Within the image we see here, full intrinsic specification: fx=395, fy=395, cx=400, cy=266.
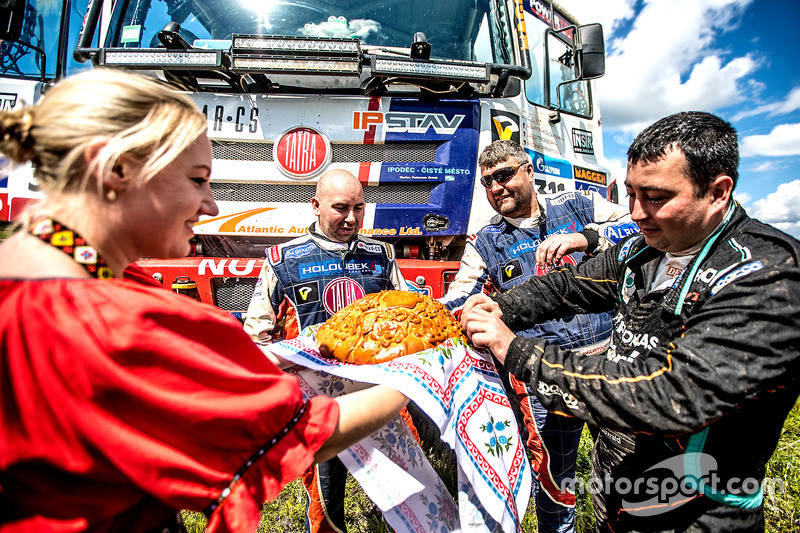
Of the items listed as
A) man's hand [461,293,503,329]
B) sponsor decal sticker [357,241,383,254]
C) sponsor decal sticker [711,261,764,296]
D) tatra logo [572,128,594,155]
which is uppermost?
tatra logo [572,128,594,155]

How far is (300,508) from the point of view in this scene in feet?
9.38

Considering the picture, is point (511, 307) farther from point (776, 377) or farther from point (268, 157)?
point (268, 157)

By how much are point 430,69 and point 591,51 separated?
6.30ft

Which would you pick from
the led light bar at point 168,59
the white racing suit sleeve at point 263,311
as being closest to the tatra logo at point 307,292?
the white racing suit sleeve at point 263,311

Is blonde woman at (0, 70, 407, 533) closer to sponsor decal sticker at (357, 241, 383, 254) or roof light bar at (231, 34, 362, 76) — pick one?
sponsor decal sticker at (357, 241, 383, 254)

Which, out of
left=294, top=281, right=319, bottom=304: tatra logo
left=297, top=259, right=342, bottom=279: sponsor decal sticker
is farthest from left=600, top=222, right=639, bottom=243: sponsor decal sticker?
left=294, top=281, right=319, bottom=304: tatra logo

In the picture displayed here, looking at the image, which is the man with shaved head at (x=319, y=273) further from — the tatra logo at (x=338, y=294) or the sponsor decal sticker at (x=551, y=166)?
the sponsor decal sticker at (x=551, y=166)

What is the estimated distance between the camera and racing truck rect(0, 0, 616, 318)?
3.37 metres

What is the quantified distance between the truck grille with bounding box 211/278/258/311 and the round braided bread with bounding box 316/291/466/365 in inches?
76.3

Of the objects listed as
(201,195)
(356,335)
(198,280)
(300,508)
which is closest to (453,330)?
(356,335)

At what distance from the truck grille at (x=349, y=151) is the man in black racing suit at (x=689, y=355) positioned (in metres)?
2.42

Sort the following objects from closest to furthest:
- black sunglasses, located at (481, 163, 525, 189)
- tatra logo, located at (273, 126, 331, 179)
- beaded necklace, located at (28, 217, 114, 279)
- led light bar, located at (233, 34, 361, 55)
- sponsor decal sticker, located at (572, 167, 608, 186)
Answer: beaded necklace, located at (28, 217, 114, 279) < black sunglasses, located at (481, 163, 525, 189) < led light bar, located at (233, 34, 361, 55) < tatra logo, located at (273, 126, 331, 179) < sponsor decal sticker, located at (572, 167, 608, 186)

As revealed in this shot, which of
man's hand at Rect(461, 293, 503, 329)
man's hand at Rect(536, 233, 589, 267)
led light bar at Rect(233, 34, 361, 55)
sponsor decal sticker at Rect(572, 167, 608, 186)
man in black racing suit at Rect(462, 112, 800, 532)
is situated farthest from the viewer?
sponsor decal sticker at Rect(572, 167, 608, 186)

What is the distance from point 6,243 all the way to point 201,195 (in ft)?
1.32
